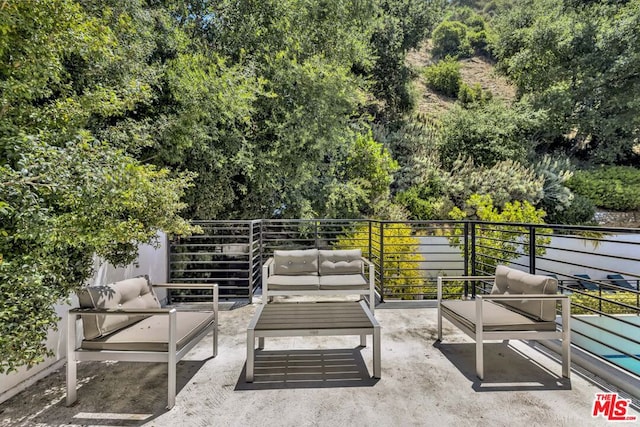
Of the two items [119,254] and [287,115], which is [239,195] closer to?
[287,115]

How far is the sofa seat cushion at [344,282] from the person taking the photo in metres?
4.10

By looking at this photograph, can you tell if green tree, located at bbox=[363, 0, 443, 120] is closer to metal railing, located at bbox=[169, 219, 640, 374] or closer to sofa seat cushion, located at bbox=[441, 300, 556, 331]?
metal railing, located at bbox=[169, 219, 640, 374]

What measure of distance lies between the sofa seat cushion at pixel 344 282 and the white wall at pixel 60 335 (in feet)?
7.76

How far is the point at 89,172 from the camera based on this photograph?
209 cm

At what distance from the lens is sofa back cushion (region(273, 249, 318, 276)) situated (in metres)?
4.51

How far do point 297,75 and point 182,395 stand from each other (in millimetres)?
5838

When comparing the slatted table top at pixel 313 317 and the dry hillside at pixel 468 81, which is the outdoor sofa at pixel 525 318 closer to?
the slatted table top at pixel 313 317

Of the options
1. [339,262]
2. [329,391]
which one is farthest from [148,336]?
[339,262]

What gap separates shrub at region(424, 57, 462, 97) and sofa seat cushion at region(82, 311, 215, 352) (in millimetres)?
21641

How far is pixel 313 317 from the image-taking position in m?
2.88

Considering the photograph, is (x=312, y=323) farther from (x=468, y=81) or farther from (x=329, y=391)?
(x=468, y=81)

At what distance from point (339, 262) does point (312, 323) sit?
6.29 ft

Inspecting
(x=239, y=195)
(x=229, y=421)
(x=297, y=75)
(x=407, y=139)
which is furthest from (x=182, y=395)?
(x=407, y=139)

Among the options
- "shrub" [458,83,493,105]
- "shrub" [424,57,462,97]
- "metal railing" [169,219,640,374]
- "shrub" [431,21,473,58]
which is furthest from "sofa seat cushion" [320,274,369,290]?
"shrub" [431,21,473,58]
